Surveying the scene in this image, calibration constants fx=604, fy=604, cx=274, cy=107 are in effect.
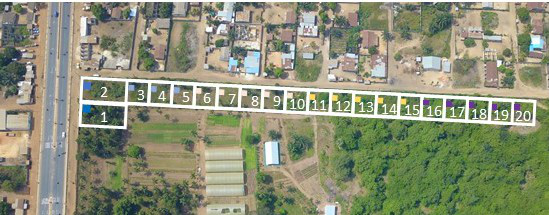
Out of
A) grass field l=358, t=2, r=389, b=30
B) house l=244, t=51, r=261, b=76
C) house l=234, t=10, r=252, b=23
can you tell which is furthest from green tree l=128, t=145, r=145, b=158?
grass field l=358, t=2, r=389, b=30

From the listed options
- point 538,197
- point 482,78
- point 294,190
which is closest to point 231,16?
point 294,190

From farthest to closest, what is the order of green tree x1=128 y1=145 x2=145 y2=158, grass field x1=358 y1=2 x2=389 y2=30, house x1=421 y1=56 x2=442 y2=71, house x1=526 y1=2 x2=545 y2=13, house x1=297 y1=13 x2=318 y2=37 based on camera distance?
grass field x1=358 y1=2 x2=389 y2=30
house x1=526 y1=2 x2=545 y2=13
house x1=297 y1=13 x2=318 y2=37
house x1=421 y1=56 x2=442 y2=71
green tree x1=128 y1=145 x2=145 y2=158

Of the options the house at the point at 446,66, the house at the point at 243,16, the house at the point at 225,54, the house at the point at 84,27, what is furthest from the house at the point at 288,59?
the house at the point at 84,27

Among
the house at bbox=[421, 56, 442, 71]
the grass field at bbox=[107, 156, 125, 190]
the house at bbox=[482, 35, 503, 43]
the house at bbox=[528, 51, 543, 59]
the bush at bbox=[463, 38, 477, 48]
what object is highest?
the house at bbox=[482, 35, 503, 43]

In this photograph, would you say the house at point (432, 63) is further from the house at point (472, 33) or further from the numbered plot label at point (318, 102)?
the numbered plot label at point (318, 102)

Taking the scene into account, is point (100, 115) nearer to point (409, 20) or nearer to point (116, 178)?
point (116, 178)

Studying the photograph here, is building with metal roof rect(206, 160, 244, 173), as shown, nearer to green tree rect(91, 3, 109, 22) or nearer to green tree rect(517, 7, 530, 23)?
green tree rect(91, 3, 109, 22)

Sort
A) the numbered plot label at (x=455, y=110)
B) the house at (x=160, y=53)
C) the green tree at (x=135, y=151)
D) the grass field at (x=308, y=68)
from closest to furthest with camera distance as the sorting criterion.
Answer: the green tree at (x=135, y=151) → the numbered plot label at (x=455, y=110) → the house at (x=160, y=53) → the grass field at (x=308, y=68)
